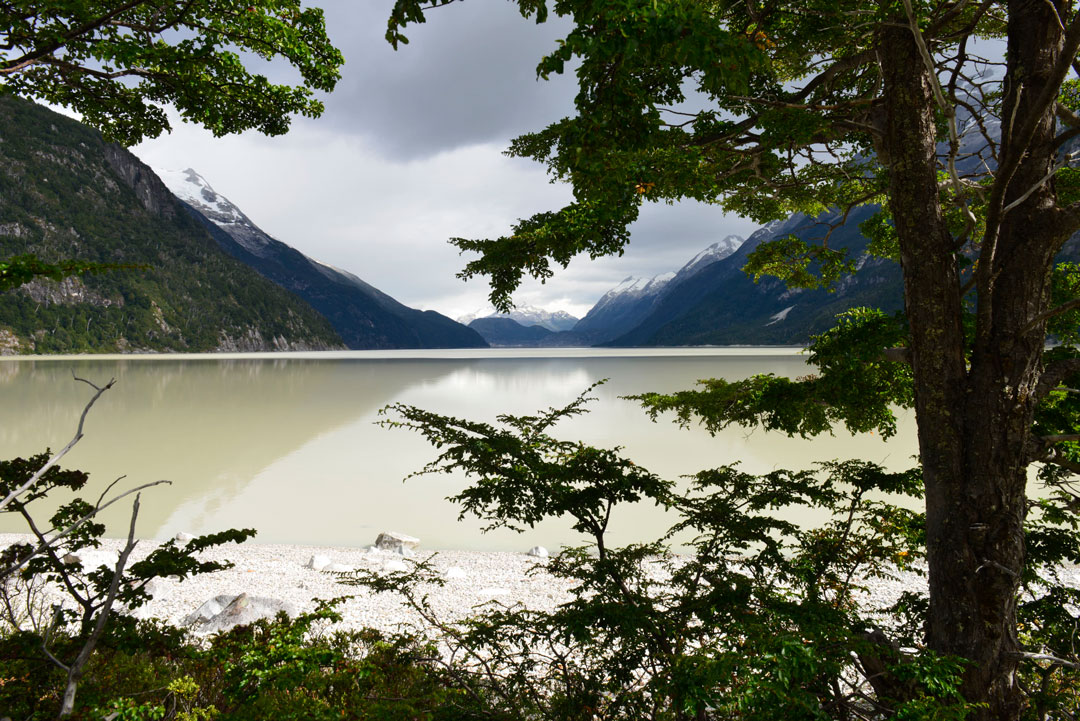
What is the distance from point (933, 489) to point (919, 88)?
2.54 metres

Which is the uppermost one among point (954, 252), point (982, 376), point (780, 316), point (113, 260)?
point (113, 260)

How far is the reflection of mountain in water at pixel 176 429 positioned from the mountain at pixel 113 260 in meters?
101

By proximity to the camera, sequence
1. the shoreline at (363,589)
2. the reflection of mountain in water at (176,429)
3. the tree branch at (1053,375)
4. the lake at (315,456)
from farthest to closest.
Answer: the reflection of mountain in water at (176,429), the lake at (315,456), the shoreline at (363,589), the tree branch at (1053,375)

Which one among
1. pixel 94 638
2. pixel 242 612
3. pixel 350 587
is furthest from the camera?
pixel 350 587

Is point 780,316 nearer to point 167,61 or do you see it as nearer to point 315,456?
point 315,456

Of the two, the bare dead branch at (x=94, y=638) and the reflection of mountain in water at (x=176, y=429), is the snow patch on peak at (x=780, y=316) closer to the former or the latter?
the reflection of mountain in water at (x=176, y=429)

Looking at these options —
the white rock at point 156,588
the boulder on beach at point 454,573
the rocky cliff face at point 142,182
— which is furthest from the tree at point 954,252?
the rocky cliff face at point 142,182

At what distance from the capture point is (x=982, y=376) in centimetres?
321

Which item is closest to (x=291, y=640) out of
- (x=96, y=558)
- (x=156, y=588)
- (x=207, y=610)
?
(x=207, y=610)

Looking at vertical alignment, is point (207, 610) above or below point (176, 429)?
above

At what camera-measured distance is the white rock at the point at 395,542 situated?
9.17m

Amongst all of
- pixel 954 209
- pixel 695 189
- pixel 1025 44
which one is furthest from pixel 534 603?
pixel 1025 44

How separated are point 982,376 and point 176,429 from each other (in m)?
23.6

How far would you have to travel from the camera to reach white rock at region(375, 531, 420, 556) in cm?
917
